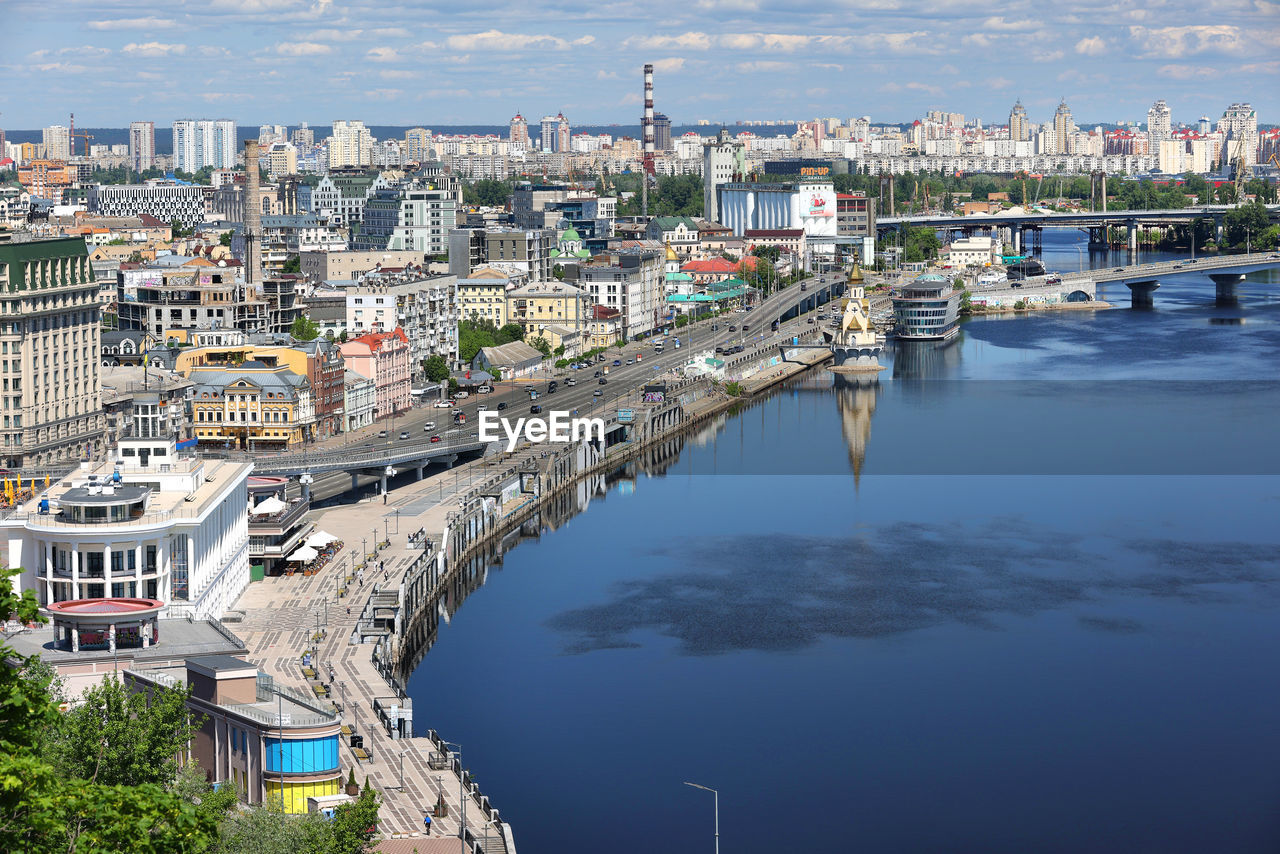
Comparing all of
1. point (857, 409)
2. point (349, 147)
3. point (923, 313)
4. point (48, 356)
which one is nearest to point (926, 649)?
point (48, 356)

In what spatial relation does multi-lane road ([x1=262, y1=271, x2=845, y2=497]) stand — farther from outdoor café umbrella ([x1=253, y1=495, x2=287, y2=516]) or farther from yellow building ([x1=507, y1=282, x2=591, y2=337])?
outdoor café umbrella ([x1=253, y1=495, x2=287, y2=516])

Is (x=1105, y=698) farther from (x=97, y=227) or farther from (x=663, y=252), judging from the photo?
(x=97, y=227)

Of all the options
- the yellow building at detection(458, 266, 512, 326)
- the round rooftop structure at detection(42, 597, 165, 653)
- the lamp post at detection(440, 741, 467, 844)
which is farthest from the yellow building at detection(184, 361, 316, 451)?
the yellow building at detection(458, 266, 512, 326)

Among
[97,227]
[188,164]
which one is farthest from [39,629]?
[188,164]

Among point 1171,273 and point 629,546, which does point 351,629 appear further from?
point 1171,273

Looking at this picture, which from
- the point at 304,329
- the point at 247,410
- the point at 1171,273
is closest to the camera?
the point at 247,410

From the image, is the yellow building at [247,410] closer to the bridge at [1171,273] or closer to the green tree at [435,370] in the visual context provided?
the green tree at [435,370]
